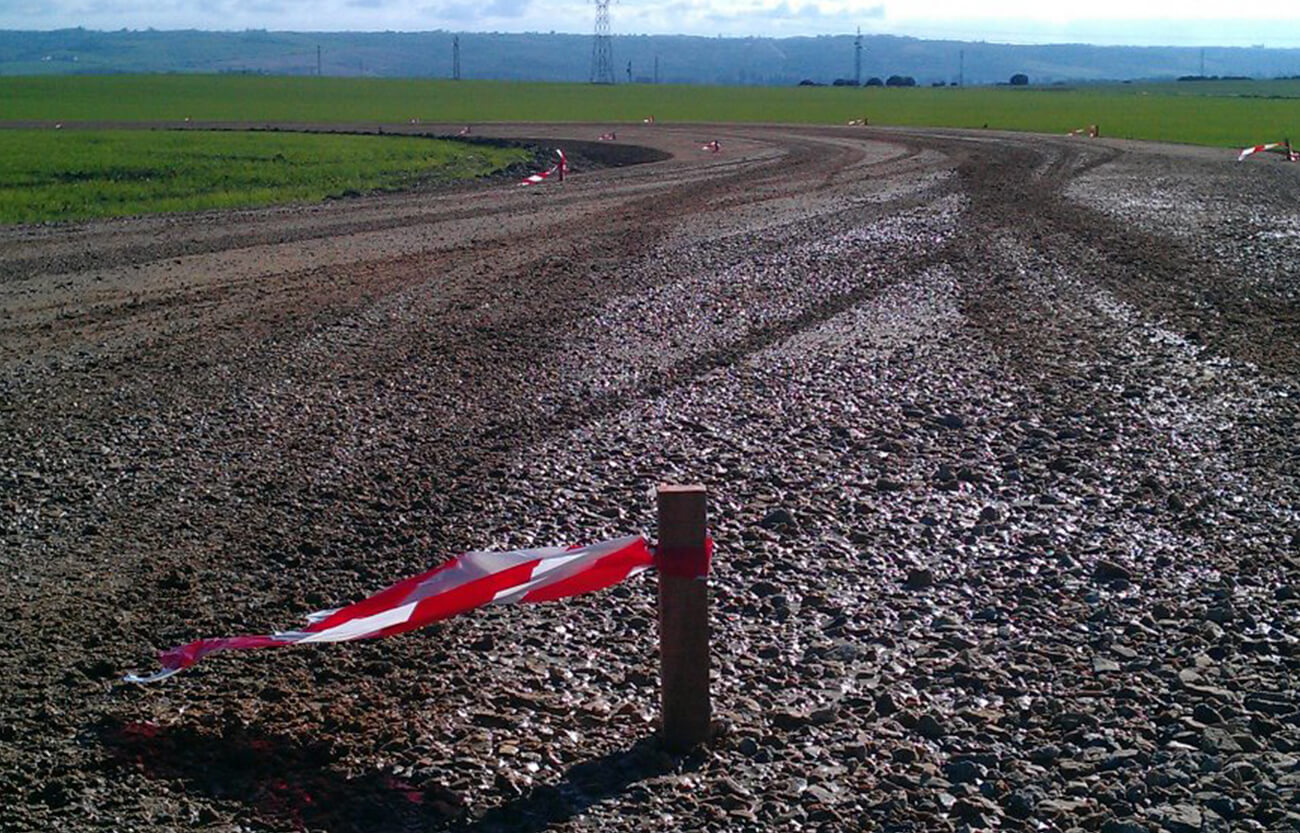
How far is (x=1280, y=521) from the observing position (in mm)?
7297

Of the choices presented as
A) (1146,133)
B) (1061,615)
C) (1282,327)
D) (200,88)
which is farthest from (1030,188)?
(200,88)

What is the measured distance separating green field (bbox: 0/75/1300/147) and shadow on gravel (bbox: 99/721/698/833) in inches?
1660

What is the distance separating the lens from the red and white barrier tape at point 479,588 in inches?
196

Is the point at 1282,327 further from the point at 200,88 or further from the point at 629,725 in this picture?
the point at 200,88

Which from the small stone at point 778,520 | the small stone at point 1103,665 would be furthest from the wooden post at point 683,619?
the small stone at point 778,520

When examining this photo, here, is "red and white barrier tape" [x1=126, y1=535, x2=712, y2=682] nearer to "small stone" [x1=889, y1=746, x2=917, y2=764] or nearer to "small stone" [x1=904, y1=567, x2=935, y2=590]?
"small stone" [x1=889, y1=746, x2=917, y2=764]

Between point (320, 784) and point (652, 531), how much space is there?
3.04m

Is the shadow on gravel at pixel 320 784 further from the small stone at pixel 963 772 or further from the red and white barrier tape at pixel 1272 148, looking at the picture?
the red and white barrier tape at pixel 1272 148

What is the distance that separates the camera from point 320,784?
4516 millimetres

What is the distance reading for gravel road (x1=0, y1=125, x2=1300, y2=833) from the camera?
4578mm

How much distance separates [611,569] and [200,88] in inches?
4517

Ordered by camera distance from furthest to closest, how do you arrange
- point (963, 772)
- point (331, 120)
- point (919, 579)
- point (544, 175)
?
point (331, 120) → point (544, 175) → point (919, 579) → point (963, 772)

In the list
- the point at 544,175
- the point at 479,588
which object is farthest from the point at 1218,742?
the point at 544,175

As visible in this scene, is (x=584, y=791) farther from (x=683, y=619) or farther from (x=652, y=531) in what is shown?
(x=652, y=531)
